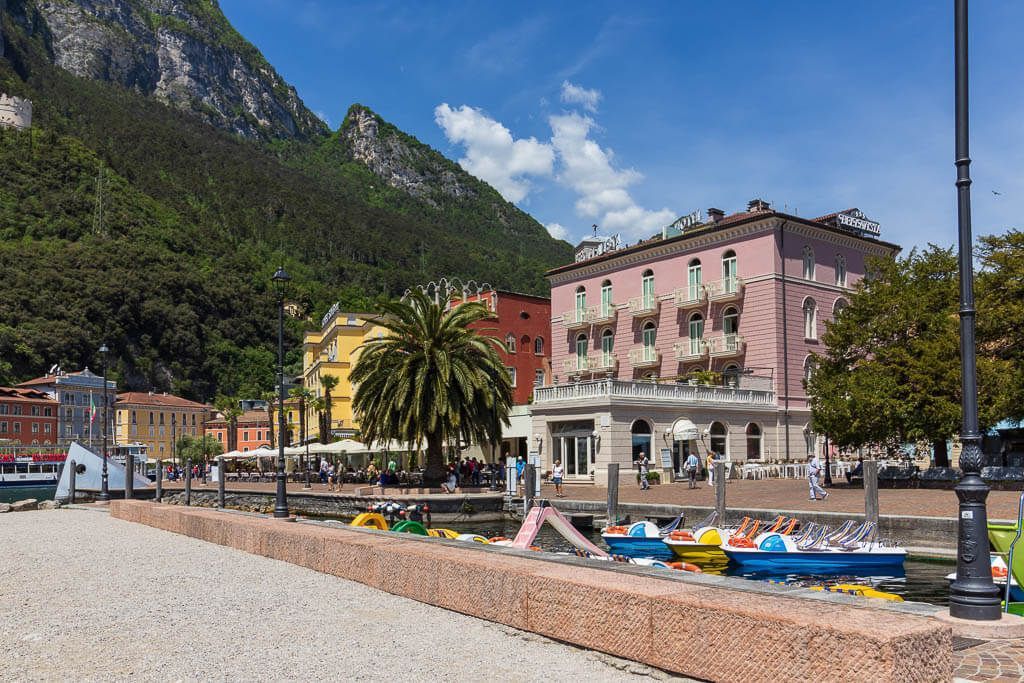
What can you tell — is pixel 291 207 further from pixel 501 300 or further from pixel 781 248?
pixel 781 248

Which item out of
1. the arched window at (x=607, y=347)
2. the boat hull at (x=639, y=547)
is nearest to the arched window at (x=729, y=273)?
the arched window at (x=607, y=347)

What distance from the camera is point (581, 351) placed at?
50.3m

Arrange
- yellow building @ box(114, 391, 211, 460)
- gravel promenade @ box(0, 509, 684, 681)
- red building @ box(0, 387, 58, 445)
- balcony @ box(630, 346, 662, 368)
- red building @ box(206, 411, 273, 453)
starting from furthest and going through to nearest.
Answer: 1. red building @ box(206, 411, 273, 453)
2. yellow building @ box(114, 391, 211, 460)
3. red building @ box(0, 387, 58, 445)
4. balcony @ box(630, 346, 662, 368)
5. gravel promenade @ box(0, 509, 684, 681)

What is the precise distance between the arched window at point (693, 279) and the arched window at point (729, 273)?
4.51 ft

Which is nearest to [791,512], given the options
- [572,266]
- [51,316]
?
[572,266]

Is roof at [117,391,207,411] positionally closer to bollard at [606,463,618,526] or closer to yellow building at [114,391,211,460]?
yellow building at [114,391,211,460]

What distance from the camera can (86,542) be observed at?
61.5 feet

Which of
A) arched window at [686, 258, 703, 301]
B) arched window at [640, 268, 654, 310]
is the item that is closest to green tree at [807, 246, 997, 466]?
arched window at [686, 258, 703, 301]

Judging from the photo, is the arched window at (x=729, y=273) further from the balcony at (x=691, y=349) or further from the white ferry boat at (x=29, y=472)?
the white ferry boat at (x=29, y=472)

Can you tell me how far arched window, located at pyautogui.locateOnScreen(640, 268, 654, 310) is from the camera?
1817 inches

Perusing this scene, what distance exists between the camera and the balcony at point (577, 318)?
162 feet

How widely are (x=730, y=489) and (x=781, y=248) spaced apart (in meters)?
14.2

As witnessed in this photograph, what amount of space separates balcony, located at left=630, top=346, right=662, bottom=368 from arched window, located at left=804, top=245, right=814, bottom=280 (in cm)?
811

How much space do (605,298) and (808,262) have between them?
11.0 metres
